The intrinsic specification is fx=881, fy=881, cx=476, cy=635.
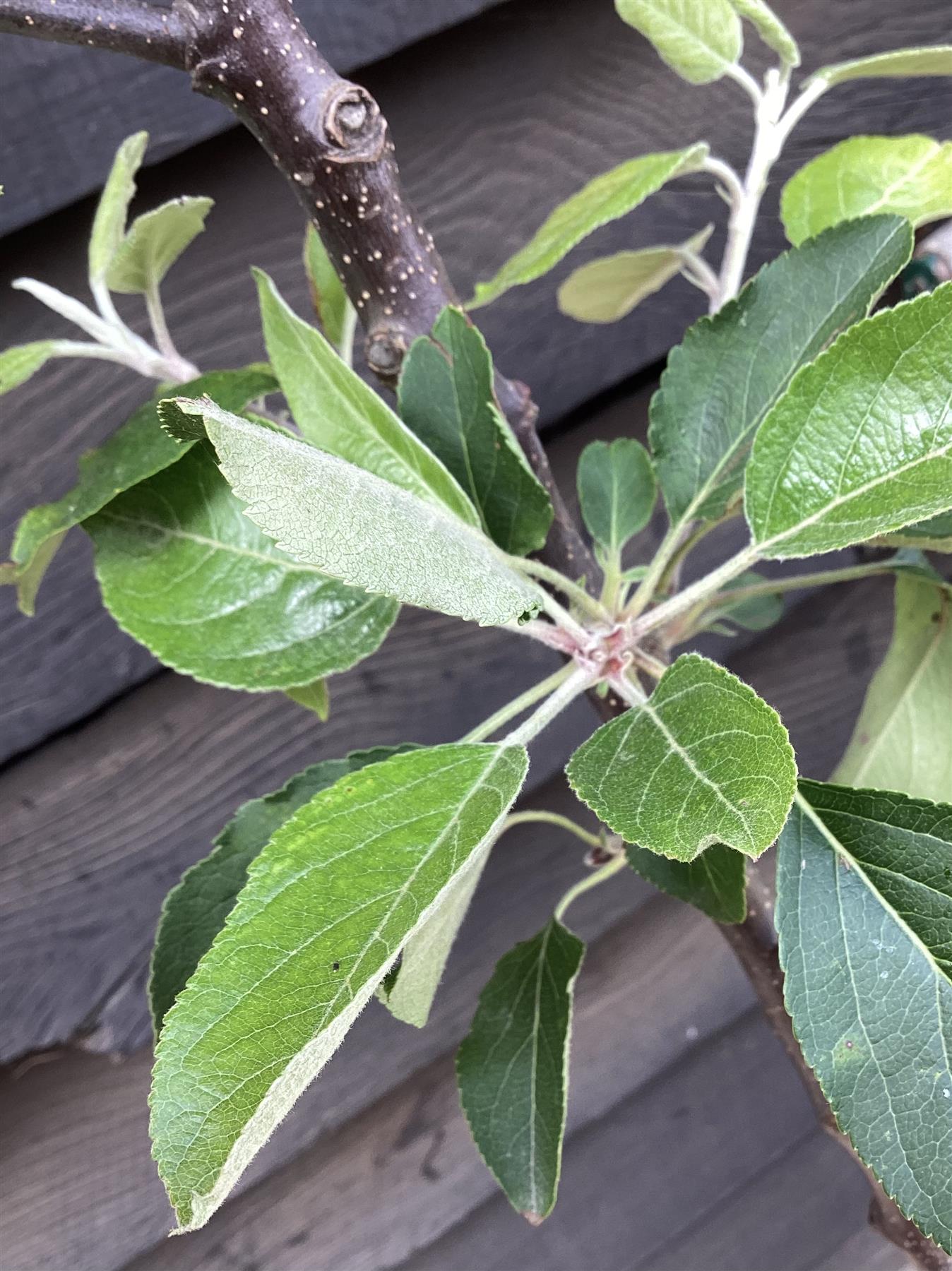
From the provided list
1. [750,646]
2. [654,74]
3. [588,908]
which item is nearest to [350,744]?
[588,908]

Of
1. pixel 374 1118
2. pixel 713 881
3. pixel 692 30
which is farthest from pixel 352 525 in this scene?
pixel 374 1118

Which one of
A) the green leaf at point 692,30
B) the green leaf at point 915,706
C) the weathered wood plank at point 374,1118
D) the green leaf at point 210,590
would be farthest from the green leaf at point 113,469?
the weathered wood plank at point 374,1118

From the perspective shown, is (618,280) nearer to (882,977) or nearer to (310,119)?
(310,119)

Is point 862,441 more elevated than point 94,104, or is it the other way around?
point 94,104

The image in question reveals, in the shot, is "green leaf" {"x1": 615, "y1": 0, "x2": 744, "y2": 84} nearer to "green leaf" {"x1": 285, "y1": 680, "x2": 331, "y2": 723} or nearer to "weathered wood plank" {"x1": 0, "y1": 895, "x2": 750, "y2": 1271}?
"green leaf" {"x1": 285, "y1": 680, "x2": 331, "y2": 723}

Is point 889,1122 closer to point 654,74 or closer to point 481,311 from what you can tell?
point 481,311

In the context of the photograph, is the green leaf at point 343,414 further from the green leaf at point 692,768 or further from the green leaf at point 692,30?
the green leaf at point 692,30
